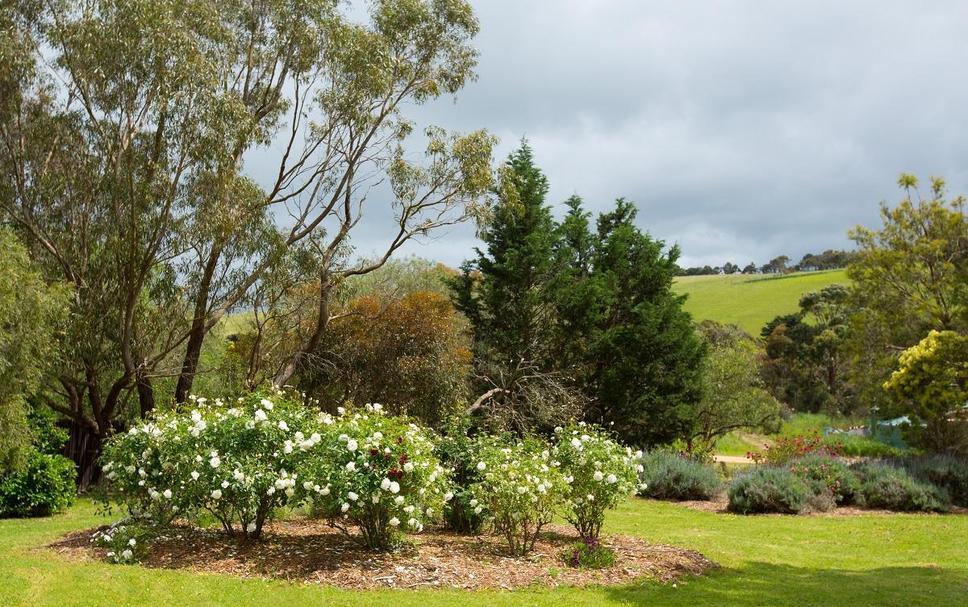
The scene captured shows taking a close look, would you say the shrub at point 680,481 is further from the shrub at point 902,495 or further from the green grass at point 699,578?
the green grass at point 699,578

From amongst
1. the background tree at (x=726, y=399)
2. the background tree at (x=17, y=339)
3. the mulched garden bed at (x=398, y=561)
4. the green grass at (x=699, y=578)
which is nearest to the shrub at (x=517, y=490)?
the mulched garden bed at (x=398, y=561)

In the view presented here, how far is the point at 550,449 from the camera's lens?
32.7 ft

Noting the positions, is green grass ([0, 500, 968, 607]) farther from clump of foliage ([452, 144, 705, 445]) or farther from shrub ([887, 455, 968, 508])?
clump of foliage ([452, 144, 705, 445])

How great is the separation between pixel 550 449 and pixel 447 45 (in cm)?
1389

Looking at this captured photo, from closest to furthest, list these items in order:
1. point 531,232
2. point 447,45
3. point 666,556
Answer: point 666,556 < point 447,45 < point 531,232

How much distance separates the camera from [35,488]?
13.3 m

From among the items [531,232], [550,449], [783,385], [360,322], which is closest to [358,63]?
[360,322]

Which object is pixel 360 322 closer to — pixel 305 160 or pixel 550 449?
pixel 305 160

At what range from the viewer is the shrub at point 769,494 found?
14.9 m

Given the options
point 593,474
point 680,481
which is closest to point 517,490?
point 593,474

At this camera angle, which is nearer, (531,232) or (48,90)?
(48,90)

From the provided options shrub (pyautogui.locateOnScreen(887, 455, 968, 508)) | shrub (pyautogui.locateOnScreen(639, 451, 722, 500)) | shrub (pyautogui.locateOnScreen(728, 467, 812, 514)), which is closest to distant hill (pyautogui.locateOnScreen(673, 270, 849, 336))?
shrub (pyautogui.locateOnScreen(887, 455, 968, 508))

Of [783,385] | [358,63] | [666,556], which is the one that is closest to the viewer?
[666,556]

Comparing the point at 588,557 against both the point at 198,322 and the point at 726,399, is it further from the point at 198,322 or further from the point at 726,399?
the point at 726,399
